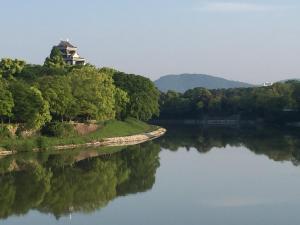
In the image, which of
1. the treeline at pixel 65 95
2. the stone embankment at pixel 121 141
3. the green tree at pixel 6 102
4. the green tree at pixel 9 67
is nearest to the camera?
the green tree at pixel 6 102

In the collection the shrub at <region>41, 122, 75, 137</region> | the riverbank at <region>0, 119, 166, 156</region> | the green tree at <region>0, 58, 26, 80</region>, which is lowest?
the riverbank at <region>0, 119, 166, 156</region>

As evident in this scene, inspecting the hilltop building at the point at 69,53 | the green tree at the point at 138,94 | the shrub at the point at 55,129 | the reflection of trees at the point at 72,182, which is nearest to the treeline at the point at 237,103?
the hilltop building at the point at 69,53

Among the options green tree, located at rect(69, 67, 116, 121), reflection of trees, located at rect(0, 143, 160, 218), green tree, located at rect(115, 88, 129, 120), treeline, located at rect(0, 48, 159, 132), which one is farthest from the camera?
green tree, located at rect(115, 88, 129, 120)

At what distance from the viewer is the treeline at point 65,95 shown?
43.5 m

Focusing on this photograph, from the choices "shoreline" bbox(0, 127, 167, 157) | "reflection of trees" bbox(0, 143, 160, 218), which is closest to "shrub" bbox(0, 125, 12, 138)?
"shoreline" bbox(0, 127, 167, 157)

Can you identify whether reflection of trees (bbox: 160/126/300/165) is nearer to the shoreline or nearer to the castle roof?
the shoreline

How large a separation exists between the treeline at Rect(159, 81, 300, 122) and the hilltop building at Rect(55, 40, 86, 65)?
71.0ft

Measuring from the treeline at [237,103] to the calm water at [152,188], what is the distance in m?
42.5

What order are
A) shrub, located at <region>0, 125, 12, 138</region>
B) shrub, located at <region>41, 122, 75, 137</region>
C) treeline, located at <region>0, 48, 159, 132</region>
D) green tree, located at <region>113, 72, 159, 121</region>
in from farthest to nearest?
green tree, located at <region>113, 72, 159, 121</region>, shrub, located at <region>41, 122, 75, 137</region>, treeline, located at <region>0, 48, 159, 132</region>, shrub, located at <region>0, 125, 12, 138</region>

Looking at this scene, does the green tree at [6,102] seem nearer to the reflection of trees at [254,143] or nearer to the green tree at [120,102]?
the reflection of trees at [254,143]

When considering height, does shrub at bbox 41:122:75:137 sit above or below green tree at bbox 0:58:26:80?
below

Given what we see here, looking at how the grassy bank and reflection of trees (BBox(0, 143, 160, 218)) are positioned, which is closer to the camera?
reflection of trees (BBox(0, 143, 160, 218))

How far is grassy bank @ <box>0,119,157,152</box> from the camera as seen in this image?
42.0 meters

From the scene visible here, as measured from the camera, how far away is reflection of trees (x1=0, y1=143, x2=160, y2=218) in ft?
83.1
